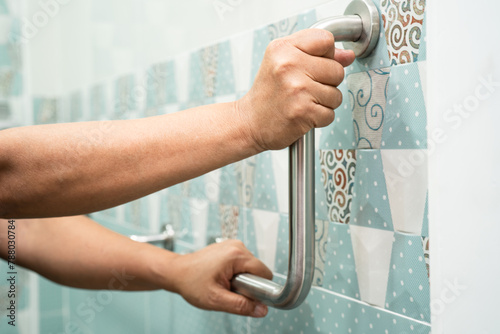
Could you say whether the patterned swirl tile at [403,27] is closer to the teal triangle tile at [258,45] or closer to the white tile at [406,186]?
the white tile at [406,186]

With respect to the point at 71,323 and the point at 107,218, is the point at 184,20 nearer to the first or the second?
the point at 107,218

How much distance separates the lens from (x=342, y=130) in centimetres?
46

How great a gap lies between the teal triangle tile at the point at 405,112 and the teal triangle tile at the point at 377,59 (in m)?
0.02

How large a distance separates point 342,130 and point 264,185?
160 millimetres

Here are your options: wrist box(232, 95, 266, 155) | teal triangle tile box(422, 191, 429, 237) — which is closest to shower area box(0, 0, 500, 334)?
teal triangle tile box(422, 191, 429, 237)

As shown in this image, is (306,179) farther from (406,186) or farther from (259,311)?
(259,311)

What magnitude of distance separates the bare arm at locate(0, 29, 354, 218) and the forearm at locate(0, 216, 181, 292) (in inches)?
8.9

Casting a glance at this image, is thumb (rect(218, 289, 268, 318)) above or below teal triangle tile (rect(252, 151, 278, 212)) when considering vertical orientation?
below

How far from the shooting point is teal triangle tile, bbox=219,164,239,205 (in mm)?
656

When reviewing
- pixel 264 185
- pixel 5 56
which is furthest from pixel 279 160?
pixel 5 56

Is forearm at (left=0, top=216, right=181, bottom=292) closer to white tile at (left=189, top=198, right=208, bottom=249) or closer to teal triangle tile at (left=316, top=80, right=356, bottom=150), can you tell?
white tile at (left=189, top=198, right=208, bottom=249)

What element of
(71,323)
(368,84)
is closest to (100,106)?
(71,323)

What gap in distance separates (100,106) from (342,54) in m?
0.77

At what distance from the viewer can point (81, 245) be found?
0.66 m
